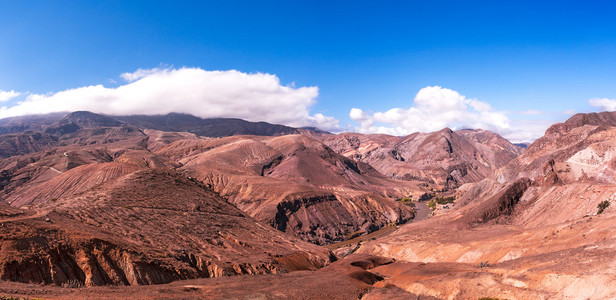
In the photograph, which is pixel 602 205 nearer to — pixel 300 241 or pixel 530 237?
pixel 530 237

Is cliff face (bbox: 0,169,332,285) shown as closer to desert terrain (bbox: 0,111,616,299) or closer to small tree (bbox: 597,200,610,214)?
desert terrain (bbox: 0,111,616,299)

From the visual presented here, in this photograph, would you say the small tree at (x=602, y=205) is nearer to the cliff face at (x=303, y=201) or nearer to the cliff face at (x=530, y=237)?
the cliff face at (x=530, y=237)

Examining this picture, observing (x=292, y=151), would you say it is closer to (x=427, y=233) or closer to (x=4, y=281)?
(x=427, y=233)

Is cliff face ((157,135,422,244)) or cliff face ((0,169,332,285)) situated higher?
cliff face ((0,169,332,285))

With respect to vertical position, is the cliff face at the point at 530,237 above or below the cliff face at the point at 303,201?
above

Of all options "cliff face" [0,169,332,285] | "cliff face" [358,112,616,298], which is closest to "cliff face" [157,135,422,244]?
"cliff face" [358,112,616,298]

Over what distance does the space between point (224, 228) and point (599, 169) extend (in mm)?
77141

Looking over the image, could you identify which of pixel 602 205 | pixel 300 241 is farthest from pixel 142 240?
pixel 602 205

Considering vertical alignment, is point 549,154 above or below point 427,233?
above

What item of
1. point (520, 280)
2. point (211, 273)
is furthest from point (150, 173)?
point (520, 280)

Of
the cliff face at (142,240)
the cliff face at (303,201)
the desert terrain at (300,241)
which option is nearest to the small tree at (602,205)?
the desert terrain at (300,241)

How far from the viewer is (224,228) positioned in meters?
60.9

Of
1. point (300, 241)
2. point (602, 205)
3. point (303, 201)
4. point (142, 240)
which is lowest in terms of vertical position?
point (300, 241)

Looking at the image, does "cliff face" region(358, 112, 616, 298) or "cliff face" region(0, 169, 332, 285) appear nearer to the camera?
"cliff face" region(358, 112, 616, 298)
